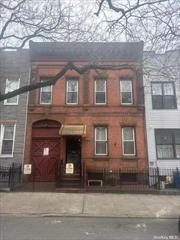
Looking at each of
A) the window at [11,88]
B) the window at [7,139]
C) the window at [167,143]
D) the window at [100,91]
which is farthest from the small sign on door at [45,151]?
the window at [167,143]

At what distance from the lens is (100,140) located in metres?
16.4

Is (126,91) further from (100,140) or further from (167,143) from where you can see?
(167,143)

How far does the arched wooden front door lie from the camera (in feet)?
52.5

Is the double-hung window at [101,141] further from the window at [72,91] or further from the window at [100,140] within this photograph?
the window at [72,91]

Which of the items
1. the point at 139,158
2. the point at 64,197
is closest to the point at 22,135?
the point at 64,197

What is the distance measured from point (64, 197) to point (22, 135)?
6297mm

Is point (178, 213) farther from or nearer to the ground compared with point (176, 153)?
nearer to the ground

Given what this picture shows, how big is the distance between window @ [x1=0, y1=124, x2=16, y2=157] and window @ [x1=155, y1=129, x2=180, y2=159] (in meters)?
9.44

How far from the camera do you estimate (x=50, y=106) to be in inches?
664

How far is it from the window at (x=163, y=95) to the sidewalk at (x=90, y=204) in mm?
6738

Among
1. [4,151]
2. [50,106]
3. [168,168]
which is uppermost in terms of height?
[50,106]

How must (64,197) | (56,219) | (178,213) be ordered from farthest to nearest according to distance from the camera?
(64,197), (178,213), (56,219)

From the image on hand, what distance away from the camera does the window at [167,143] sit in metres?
16.2

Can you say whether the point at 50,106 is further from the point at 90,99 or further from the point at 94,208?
the point at 94,208
